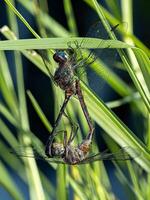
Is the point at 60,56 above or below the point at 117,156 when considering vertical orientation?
above

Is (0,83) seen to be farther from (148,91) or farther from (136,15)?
(136,15)

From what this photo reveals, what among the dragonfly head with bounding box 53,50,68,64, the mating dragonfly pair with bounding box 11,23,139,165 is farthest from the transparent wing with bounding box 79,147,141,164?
the dragonfly head with bounding box 53,50,68,64

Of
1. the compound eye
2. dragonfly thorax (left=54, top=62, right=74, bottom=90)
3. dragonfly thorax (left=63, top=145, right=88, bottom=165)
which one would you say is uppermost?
the compound eye

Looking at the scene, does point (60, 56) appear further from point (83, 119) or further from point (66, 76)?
point (83, 119)

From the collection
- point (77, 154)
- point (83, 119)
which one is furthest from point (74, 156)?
point (83, 119)

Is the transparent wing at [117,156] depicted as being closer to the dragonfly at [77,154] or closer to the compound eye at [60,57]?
the dragonfly at [77,154]

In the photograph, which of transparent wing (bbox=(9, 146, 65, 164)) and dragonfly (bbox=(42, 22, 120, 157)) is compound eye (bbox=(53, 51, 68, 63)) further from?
transparent wing (bbox=(9, 146, 65, 164))
